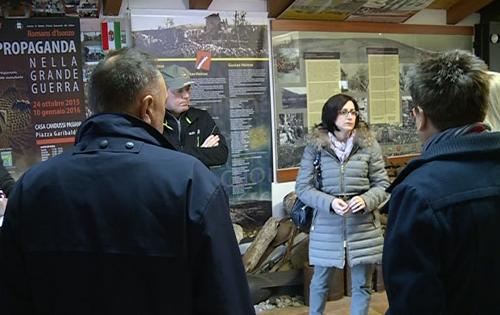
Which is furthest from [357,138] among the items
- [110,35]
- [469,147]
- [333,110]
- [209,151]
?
[110,35]

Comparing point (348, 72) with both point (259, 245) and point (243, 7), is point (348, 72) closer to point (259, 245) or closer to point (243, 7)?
point (243, 7)

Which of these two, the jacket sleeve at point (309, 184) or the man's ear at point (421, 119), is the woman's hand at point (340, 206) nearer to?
the jacket sleeve at point (309, 184)

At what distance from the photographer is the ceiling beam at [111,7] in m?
3.39

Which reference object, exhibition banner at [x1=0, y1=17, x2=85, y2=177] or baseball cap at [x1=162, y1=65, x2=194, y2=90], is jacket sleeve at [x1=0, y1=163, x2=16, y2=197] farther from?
baseball cap at [x1=162, y1=65, x2=194, y2=90]

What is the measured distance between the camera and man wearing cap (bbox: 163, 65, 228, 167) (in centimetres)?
279

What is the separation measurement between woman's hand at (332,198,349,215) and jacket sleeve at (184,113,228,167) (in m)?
0.68

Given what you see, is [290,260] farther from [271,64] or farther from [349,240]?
[271,64]

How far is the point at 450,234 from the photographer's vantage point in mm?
1212

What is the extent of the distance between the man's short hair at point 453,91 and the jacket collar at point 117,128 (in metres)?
0.68

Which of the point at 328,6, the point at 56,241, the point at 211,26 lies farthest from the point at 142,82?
the point at 328,6

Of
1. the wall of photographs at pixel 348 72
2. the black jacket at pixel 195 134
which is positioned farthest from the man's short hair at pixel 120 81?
the wall of photographs at pixel 348 72

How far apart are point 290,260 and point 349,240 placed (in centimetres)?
114

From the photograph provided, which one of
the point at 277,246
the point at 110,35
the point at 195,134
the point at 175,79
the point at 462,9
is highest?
the point at 462,9

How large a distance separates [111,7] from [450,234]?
112 inches
